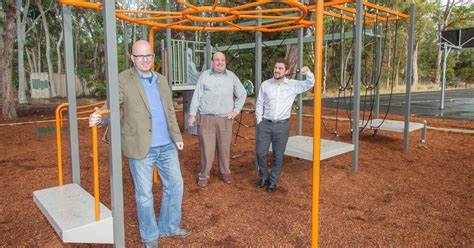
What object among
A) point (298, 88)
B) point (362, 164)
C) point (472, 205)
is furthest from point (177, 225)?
point (362, 164)

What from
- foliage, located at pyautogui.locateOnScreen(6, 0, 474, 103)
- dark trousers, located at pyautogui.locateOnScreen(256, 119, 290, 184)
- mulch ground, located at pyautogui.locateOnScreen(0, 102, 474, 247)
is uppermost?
foliage, located at pyautogui.locateOnScreen(6, 0, 474, 103)

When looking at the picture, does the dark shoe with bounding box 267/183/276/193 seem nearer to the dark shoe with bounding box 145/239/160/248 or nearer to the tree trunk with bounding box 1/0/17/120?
the dark shoe with bounding box 145/239/160/248

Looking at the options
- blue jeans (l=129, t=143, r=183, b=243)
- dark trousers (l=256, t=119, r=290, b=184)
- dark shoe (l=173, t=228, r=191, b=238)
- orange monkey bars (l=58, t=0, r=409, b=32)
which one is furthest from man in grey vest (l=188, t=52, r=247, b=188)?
blue jeans (l=129, t=143, r=183, b=243)

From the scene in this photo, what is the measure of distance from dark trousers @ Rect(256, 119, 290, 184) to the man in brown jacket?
153 cm

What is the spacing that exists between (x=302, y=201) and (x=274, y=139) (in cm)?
77

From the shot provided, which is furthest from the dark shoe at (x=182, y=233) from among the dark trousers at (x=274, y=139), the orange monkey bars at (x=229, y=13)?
the orange monkey bars at (x=229, y=13)

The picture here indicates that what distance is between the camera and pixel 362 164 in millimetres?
5672

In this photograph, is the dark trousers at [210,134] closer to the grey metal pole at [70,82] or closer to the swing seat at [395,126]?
the grey metal pole at [70,82]

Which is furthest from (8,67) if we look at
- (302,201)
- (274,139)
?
(302,201)

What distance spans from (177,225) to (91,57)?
4105 centimetres

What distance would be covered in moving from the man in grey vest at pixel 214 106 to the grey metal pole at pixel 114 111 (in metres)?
2.18

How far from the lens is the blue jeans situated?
2.74 metres

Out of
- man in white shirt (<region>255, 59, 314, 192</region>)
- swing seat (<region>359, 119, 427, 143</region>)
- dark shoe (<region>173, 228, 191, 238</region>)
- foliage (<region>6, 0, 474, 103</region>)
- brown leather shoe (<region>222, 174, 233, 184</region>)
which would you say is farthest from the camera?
foliage (<region>6, 0, 474, 103</region>)

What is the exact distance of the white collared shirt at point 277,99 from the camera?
13.6 ft
